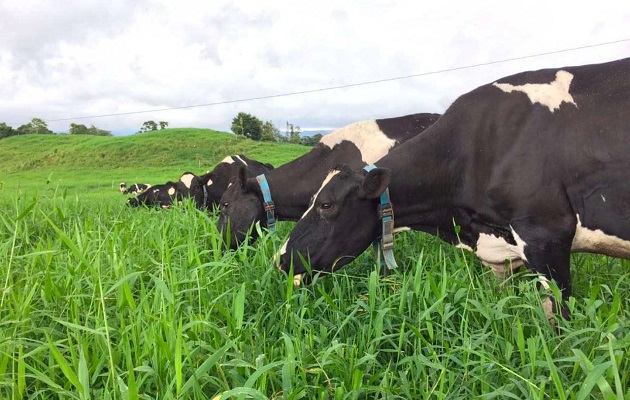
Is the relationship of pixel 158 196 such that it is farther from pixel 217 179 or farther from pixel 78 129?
pixel 78 129

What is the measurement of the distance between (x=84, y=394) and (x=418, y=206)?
113 inches

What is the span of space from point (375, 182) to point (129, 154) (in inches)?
1235

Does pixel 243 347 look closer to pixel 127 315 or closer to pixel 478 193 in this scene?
pixel 127 315

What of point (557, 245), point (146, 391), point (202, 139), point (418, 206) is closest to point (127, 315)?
point (146, 391)

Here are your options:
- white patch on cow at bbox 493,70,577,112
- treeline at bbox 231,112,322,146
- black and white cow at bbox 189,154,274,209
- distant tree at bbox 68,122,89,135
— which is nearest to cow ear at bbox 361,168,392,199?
white patch on cow at bbox 493,70,577,112

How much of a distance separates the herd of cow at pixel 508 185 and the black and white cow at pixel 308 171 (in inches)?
58.1

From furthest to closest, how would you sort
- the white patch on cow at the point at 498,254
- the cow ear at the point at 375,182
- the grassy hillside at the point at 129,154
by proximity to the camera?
the grassy hillside at the point at 129,154, the white patch on cow at the point at 498,254, the cow ear at the point at 375,182

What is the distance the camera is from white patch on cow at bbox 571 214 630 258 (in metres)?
3.39

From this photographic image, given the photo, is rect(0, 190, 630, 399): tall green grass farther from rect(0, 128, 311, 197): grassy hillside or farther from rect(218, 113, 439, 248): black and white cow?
rect(0, 128, 311, 197): grassy hillside

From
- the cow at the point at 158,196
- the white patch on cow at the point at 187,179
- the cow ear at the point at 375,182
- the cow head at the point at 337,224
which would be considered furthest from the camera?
the cow at the point at 158,196

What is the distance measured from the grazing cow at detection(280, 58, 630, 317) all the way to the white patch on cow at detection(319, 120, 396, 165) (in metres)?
1.37

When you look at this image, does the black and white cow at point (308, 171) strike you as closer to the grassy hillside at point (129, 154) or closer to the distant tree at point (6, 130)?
Answer: the grassy hillside at point (129, 154)

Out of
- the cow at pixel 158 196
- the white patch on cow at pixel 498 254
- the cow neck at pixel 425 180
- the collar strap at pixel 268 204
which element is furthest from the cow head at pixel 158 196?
the white patch on cow at pixel 498 254

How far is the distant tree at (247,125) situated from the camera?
152 ft
